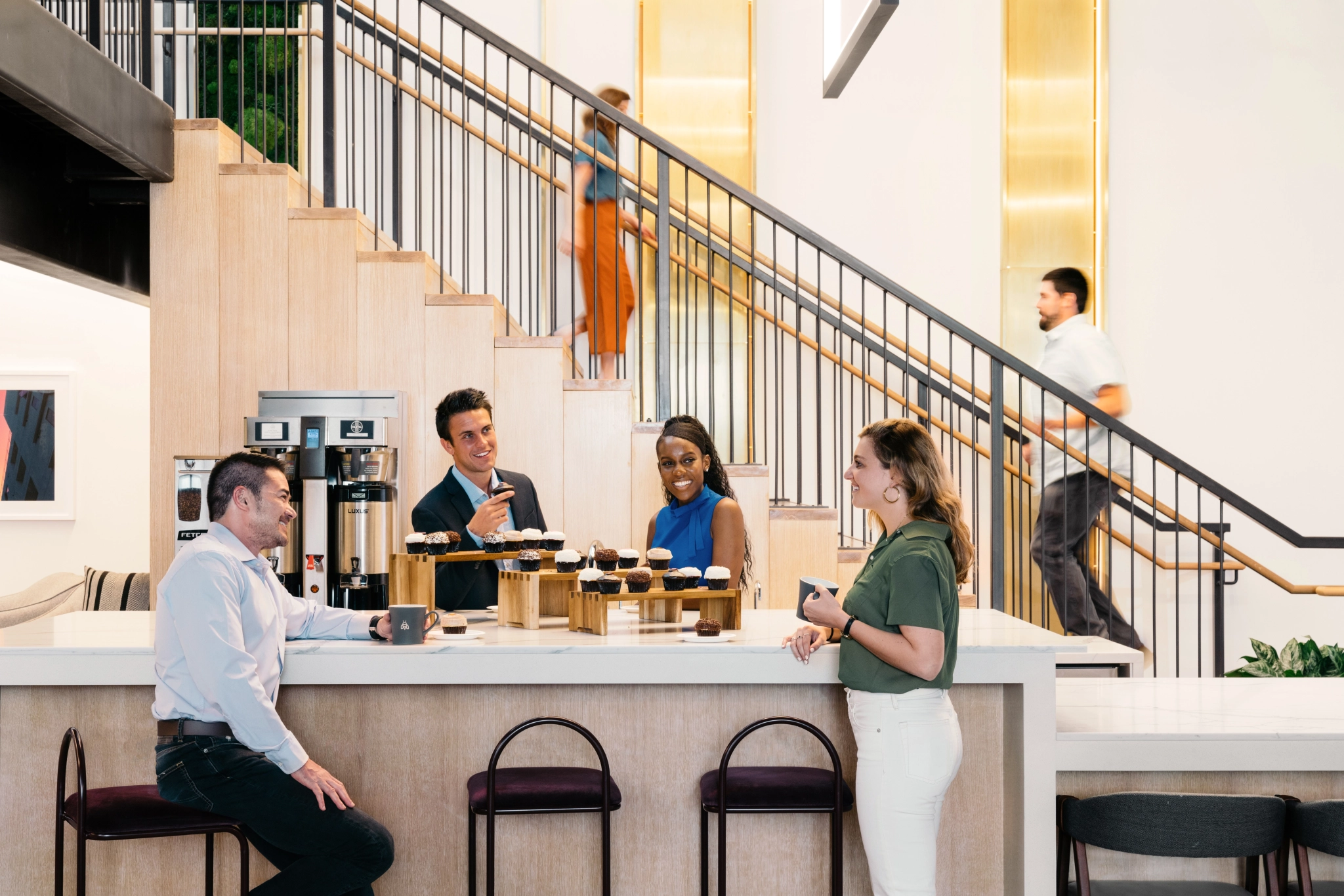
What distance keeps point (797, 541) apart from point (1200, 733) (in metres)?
2.23

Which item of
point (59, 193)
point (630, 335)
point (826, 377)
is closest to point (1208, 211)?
point (826, 377)

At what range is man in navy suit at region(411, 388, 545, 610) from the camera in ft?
11.6

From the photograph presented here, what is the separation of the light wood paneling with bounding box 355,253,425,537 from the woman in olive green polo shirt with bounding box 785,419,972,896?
9.00ft

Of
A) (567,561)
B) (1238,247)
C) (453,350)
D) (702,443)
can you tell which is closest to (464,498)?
(567,561)

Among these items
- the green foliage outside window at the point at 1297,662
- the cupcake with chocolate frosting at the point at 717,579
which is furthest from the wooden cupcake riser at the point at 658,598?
the green foliage outside window at the point at 1297,662

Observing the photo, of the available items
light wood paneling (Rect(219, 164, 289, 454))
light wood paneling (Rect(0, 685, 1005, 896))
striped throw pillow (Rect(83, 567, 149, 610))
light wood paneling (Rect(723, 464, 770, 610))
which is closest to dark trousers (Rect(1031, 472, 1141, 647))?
light wood paneling (Rect(723, 464, 770, 610))

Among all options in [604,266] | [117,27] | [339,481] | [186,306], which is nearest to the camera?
[339,481]

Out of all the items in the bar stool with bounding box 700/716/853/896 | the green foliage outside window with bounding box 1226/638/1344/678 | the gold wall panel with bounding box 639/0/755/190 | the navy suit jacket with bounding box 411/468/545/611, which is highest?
the gold wall panel with bounding box 639/0/755/190

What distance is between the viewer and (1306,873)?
8.61 feet

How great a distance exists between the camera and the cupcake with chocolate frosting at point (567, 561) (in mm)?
3109

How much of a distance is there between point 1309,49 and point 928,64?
254 cm

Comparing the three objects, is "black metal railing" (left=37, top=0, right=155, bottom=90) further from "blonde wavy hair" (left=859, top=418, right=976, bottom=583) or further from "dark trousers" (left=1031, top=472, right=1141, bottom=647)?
"dark trousers" (left=1031, top=472, right=1141, bottom=647)

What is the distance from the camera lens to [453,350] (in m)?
4.86

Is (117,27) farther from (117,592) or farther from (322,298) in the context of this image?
(117,592)
